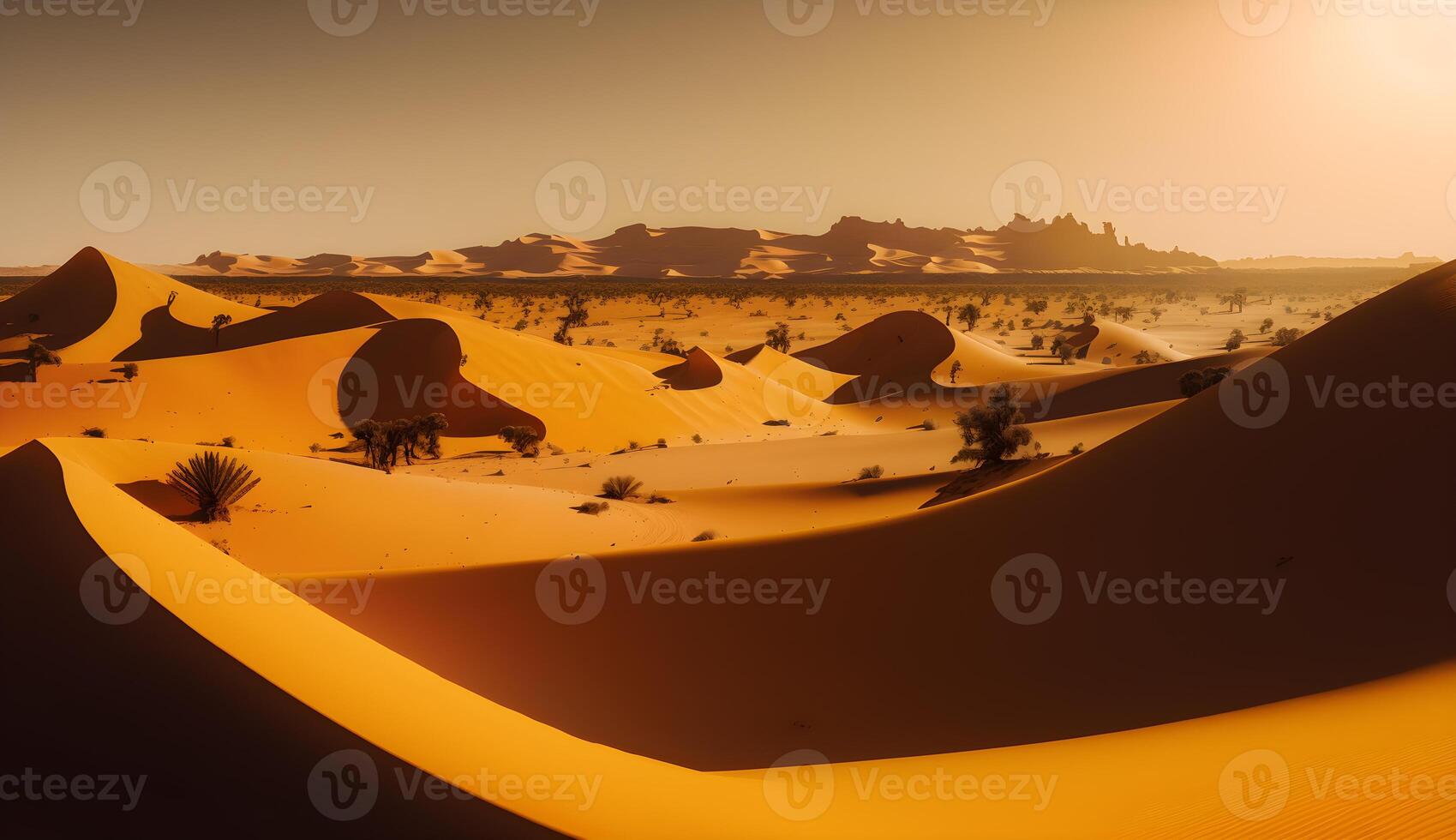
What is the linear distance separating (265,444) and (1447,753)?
30.4 meters

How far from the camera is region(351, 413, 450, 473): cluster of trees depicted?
78.0ft

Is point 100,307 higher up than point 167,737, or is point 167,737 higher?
point 100,307

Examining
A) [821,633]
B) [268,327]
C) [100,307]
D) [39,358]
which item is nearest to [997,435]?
[821,633]

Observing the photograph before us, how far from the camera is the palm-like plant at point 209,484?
44.8 ft

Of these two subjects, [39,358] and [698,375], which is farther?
[698,375]

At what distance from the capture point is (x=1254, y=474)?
9.88 meters

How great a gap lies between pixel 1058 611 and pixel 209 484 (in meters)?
14.5

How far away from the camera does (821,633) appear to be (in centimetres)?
984

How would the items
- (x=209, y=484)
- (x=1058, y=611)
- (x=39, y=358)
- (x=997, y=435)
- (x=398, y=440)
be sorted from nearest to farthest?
1. (x=1058, y=611)
2. (x=209, y=484)
3. (x=997, y=435)
4. (x=398, y=440)
5. (x=39, y=358)

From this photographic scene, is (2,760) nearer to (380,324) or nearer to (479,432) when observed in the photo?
(479,432)

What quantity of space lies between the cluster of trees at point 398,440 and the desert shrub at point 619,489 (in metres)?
6.57

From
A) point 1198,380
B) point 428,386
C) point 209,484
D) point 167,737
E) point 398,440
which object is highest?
point 1198,380

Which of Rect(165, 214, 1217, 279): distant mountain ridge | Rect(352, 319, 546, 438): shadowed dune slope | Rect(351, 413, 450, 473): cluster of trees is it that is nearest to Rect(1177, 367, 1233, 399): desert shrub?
Rect(352, 319, 546, 438): shadowed dune slope

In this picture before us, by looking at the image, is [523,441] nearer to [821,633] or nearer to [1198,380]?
[821,633]
